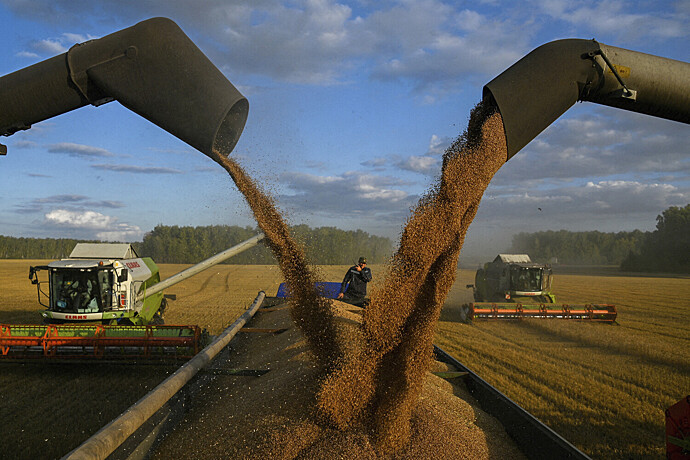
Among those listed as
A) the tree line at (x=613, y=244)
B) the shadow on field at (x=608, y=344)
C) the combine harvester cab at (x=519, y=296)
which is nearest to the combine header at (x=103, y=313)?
the shadow on field at (x=608, y=344)

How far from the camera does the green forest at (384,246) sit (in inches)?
304

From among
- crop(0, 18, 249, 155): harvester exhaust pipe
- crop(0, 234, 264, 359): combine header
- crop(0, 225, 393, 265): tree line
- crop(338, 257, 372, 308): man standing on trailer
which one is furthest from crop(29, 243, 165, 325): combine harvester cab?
crop(0, 18, 249, 155): harvester exhaust pipe

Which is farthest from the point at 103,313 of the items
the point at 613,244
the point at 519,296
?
the point at 613,244

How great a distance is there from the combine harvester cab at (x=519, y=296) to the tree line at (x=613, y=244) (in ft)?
131

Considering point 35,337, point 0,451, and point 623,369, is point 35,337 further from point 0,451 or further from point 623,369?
point 623,369

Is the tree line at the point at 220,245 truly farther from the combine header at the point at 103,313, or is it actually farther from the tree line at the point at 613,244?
the tree line at the point at 613,244

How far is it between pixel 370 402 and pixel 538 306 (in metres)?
10.1

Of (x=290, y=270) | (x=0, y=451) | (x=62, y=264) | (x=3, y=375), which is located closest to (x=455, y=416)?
(x=290, y=270)

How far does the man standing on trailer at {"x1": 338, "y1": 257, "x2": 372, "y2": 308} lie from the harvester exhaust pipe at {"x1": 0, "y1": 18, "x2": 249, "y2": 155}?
464 centimetres

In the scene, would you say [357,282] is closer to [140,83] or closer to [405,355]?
[405,355]

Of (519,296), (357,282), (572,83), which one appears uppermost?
(572,83)

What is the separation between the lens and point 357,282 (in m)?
7.48

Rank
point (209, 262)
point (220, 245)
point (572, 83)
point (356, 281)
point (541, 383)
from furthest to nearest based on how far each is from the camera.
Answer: point (220, 245) → point (209, 262) → point (356, 281) → point (541, 383) → point (572, 83)

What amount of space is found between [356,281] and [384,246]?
4.35 metres
